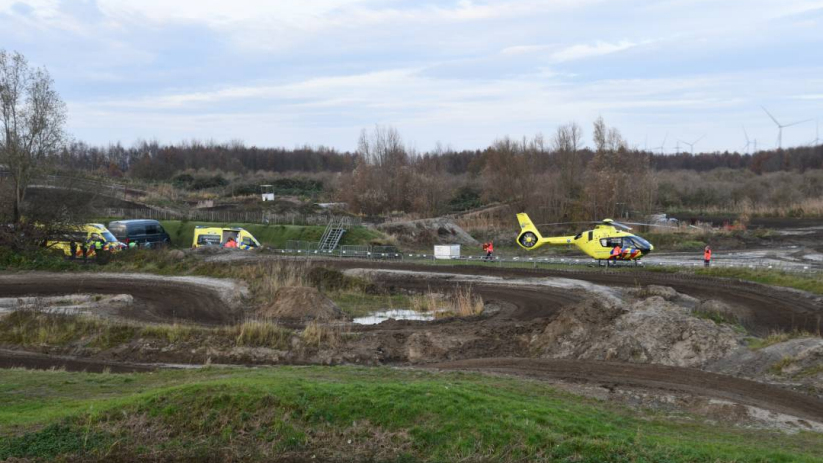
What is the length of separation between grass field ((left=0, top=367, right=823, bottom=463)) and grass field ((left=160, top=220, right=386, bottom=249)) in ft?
121

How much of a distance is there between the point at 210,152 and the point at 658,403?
542ft

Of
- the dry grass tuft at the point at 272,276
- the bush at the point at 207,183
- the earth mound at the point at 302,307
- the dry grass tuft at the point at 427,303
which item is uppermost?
the bush at the point at 207,183

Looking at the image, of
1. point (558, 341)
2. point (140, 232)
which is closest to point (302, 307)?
point (558, 341)

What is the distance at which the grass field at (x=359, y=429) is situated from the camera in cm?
1240

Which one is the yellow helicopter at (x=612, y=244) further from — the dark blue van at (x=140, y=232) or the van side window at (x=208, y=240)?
the dark blue van at (x=140, y=232)

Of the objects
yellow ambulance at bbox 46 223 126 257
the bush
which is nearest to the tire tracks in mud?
yellow ambulance at bbox 46 223 126 257

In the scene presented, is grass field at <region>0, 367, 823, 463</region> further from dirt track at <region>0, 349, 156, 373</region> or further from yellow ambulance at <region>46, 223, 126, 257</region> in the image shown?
yellow ambulance at <region>46, 223, 126, 257</region>

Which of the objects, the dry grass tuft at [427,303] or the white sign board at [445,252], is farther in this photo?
the white sign board at [445,252]

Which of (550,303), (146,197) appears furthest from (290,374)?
(146,197)

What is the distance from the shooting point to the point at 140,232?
5000 centimetres

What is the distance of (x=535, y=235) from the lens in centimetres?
4734

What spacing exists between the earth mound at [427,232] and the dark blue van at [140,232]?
16.9m

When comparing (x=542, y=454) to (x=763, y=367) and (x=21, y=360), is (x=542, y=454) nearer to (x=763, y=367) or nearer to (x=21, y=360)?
(x=763, y=367)

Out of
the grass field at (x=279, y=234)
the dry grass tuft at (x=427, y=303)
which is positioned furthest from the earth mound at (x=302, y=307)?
the grass field at (x=279, y=234)
